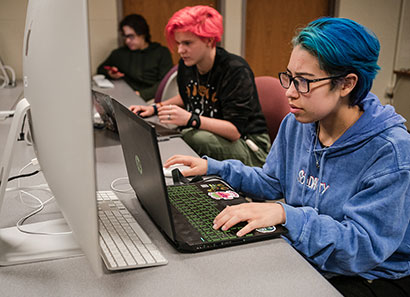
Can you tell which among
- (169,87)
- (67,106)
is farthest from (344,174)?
(169,87)

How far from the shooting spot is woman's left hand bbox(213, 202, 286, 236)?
914 mm

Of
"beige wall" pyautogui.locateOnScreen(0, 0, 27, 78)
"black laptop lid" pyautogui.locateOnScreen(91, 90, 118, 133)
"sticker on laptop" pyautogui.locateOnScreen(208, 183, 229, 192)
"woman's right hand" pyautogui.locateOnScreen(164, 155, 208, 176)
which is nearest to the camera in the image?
"sticker on laptop" pyautogui.locateOnScreen(208, 183, 229, 192)

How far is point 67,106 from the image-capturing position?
2.04ft

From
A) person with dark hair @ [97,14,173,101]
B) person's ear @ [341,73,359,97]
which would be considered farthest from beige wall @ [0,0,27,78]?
person's ear @ [341,73,359,97]

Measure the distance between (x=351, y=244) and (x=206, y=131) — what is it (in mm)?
1170

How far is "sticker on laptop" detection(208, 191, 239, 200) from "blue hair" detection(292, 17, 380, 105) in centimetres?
38

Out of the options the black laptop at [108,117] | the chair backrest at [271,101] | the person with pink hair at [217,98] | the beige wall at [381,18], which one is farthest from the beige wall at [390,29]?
the black laptop at [108,117]

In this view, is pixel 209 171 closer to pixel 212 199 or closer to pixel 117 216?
pixel 212 199

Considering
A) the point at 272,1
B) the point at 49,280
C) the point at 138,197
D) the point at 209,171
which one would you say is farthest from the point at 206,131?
the point at 272,1

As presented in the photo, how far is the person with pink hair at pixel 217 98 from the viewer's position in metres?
2.00

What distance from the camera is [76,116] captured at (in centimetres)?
60

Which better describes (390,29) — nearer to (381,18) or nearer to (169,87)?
(381,18)

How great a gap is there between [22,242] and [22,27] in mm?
3179

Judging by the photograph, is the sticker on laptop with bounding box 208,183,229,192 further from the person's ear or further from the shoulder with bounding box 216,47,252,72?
the shoulder with bounding box 216,47,252,72
